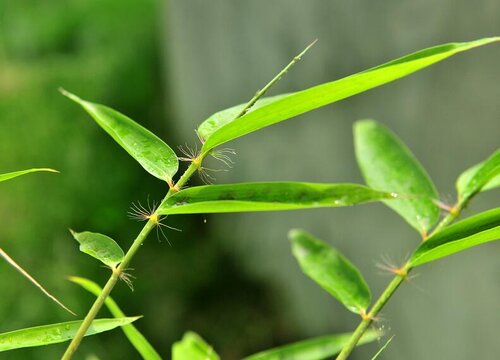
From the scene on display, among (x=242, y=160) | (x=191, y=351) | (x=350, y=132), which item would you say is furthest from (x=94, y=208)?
(x=191, y=351)

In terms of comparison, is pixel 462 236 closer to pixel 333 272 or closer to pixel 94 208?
pixel 333 272

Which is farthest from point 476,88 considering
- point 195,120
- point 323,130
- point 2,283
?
point 195,120

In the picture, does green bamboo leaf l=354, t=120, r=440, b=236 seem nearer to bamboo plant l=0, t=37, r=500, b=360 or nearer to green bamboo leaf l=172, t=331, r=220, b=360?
bamboo plant l=0, t=37, r=500, b=360

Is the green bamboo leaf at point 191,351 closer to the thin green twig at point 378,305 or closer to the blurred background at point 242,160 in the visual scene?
the thin green twig at point 378,305

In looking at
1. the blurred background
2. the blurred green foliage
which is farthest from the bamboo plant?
the blurred green foliage

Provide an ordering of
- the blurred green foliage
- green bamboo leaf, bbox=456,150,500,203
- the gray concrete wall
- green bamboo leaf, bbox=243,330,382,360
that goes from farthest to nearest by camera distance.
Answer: the blurred green foliage, the gray concrete wall, green bamboo leaf, bbox=243,330,382,360, green bamboo leaf, bbox=456,150,500,203

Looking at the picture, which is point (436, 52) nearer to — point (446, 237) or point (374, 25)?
point (446, 237)
